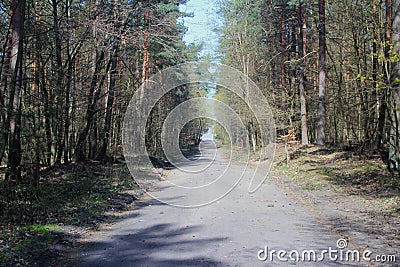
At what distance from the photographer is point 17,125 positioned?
9.91 meters

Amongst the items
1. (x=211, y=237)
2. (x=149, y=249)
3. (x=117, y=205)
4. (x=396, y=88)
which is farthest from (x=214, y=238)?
(x=396, y=88)

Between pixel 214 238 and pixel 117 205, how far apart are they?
482 centimetres

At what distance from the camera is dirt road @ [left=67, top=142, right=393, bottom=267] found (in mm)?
5887

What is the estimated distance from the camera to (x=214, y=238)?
23.5ft

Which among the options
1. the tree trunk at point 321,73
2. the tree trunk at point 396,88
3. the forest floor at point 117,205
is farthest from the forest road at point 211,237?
the tree trunk at point 321,73

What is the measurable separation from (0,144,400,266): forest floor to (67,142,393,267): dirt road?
16.1 inches

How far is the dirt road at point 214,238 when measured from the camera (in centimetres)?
589

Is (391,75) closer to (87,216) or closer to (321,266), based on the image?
(321,266)

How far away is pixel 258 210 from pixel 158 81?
20610mm

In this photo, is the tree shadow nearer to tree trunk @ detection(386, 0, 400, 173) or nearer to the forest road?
the forest road

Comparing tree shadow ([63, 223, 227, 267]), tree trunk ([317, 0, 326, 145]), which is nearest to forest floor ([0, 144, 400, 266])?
tree shadow ([63, 223, 227, 267])

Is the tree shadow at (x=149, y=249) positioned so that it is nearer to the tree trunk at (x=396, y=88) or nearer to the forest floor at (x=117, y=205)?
the forest floor at (x=117, y=205)

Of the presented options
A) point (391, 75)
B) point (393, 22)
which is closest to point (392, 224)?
point (391, 75)

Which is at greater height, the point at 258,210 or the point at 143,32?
the point at 143,32
